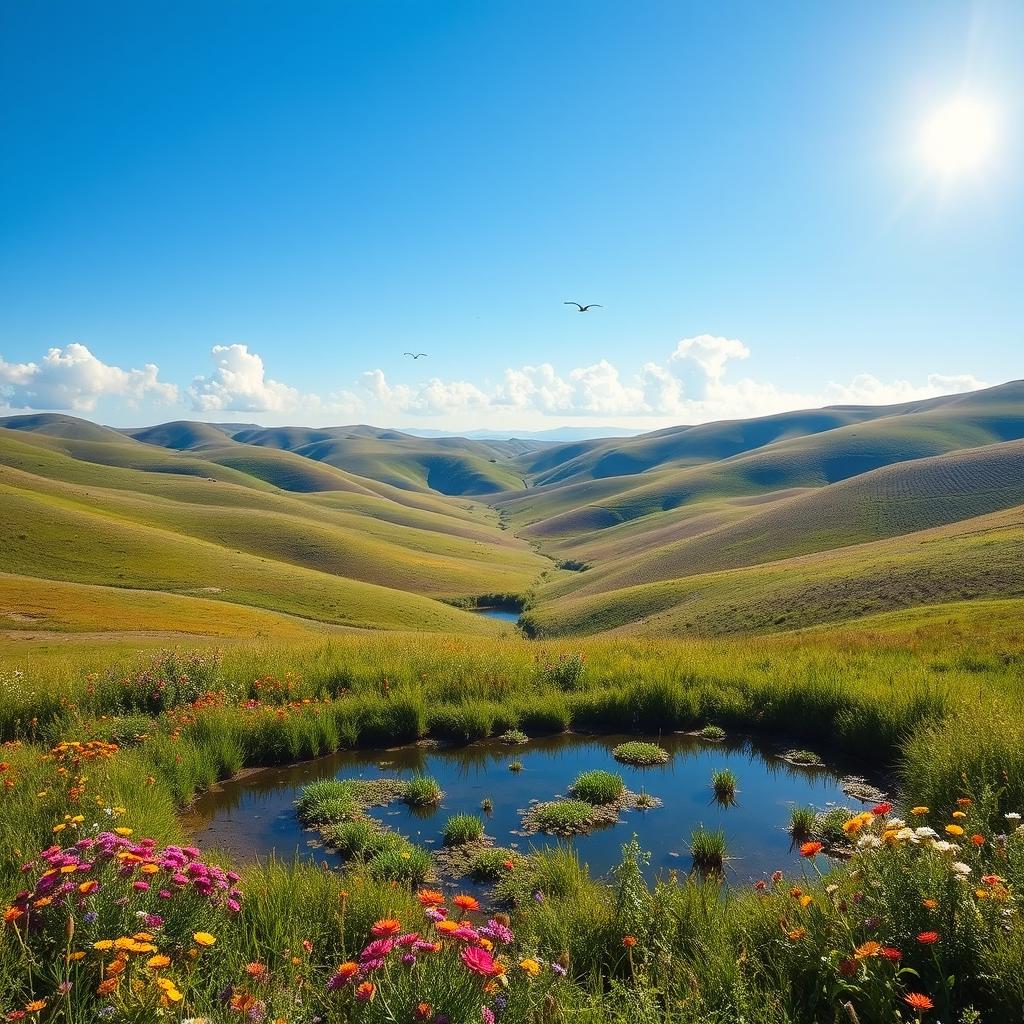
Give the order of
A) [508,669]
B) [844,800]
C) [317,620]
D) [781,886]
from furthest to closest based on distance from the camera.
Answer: [317,620]
[508,669]
[844,800]
[781,886]

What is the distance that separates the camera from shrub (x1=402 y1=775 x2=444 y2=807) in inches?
480

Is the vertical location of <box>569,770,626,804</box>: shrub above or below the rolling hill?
above

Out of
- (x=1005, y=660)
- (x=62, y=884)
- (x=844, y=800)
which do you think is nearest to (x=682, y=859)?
(x=844, y=800)

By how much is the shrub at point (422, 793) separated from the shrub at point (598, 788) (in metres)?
2.54

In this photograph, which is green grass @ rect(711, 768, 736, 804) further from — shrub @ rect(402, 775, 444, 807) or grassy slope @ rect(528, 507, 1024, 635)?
grassy slope @ rect(528, 507, 1024, 635)

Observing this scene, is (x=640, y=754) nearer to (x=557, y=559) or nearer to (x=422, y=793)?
(x=422, y=793)

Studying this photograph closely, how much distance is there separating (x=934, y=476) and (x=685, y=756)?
97783 mm

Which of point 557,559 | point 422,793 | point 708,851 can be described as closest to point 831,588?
point 708,851

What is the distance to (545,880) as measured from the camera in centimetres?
848

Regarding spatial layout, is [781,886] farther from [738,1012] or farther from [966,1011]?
[966,1011]

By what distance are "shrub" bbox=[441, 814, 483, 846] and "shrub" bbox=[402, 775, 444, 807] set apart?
131 cm

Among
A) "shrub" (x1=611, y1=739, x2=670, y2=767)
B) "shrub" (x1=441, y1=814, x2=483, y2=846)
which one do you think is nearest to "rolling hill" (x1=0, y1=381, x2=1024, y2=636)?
"shrub" (x1=611, y1=739, x2=670, y2=767)

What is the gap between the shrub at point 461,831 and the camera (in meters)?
10.7

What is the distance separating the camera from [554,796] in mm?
12477
